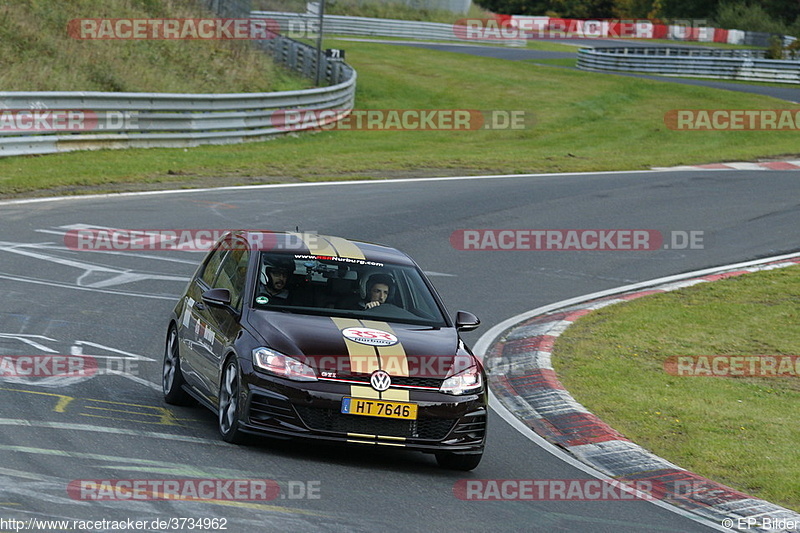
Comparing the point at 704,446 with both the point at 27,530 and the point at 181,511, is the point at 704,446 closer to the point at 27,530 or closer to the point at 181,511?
the point at 181,511

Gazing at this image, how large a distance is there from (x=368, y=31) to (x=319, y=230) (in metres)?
51.3

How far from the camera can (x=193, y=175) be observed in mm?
21922

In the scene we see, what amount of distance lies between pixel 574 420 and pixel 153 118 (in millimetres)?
17245

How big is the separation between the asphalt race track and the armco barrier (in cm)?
398

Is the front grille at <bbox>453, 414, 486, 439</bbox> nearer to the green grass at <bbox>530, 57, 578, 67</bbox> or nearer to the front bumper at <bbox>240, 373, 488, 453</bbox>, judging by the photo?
the front bumper at <bbox>240, 373, 488, 453</bbox>

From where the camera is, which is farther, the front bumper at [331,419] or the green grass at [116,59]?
the green grass at [116,59]

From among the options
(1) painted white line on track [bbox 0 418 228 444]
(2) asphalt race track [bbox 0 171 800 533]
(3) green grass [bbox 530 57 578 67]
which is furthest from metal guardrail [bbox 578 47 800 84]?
(1) painted white line on track [bbox 0 418 228 444]

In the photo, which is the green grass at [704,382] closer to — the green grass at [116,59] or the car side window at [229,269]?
the car side window at [229,269]

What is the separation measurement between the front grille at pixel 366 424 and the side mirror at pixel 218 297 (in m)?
1.29

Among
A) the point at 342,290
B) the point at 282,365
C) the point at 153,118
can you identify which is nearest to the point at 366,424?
the point at 282,365

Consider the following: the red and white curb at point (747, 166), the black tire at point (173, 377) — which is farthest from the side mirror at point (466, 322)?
the red and white curb at point (747, 166)

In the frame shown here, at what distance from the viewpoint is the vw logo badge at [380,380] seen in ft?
25.5

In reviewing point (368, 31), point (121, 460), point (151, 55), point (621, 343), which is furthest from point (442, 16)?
point (121, 460)

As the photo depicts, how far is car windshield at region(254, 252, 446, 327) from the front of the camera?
28.6ft
